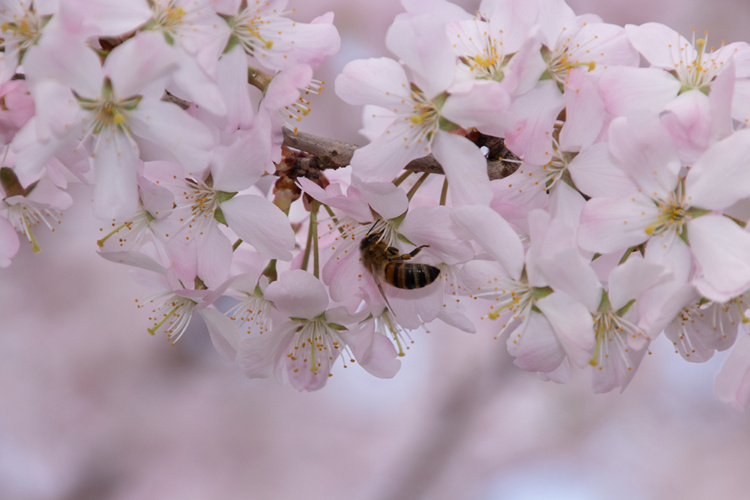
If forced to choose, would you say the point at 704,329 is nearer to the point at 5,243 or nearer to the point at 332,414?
the point at 5,243

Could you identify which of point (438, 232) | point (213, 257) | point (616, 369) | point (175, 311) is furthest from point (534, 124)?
point (175, 311)

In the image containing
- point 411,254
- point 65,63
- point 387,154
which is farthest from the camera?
point 411,254

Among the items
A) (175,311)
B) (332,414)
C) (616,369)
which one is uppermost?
(616,369)

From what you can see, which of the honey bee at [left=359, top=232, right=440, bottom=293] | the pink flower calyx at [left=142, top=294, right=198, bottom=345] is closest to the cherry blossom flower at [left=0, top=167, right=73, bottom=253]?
the pink flower calyx at [left=142, top=294, right=198, bottom=345]

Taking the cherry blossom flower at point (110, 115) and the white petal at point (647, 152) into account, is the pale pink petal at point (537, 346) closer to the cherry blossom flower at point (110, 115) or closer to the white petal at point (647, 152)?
the white petal at point (647, 152)

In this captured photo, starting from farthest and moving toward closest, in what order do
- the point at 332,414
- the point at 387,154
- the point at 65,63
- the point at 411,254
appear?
the point at 332,414, the point at 411,254, the point at 387,154, the point at 65,63

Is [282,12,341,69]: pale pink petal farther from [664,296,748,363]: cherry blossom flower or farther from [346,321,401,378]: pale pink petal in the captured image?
[664,296,748,363]: cherry blossom flower
